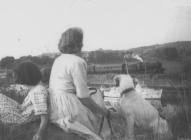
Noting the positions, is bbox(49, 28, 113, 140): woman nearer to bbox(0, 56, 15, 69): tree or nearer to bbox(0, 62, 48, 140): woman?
bbox(0, 62, 48, 140): woman

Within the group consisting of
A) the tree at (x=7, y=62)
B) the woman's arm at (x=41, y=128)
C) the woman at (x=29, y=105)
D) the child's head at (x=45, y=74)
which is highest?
the tree at (x=7, y=62)

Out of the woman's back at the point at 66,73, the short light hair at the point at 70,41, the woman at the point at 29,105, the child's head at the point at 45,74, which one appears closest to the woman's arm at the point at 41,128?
the woman at the point at 29,105

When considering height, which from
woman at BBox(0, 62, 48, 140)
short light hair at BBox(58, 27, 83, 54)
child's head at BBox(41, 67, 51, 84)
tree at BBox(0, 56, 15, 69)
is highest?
short light hair at BBox(58, 27, 83, 54)

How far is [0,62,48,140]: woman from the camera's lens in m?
2.77

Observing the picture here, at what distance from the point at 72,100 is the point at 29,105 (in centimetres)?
35

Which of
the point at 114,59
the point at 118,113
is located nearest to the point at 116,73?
the point at 114,59

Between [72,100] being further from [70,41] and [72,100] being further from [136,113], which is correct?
[136,113]

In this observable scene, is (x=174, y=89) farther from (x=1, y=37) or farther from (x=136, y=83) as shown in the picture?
(x=1, y=37)

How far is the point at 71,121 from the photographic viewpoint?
283cm

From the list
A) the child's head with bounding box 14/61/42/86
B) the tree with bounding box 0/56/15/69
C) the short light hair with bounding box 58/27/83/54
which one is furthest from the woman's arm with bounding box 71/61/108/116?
the tree with bounding box 0/56/15/69

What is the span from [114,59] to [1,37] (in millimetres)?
1135

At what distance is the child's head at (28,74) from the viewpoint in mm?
2873

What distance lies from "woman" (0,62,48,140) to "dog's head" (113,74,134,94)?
0.72 m

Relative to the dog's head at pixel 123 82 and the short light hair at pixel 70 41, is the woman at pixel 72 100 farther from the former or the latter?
the dog's head at pixel 123 82
